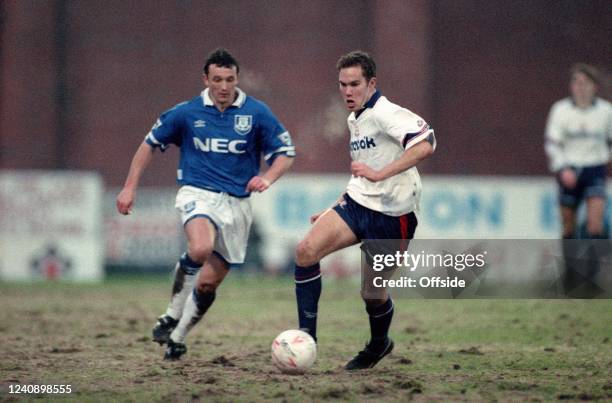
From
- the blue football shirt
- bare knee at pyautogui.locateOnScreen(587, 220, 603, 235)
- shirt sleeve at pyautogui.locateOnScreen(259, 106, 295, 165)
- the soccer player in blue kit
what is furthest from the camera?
bare knee at pyautogui.locateOnScreen(587, 220, 603, 235)

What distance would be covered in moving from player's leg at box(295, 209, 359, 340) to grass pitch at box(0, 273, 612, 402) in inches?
16.2

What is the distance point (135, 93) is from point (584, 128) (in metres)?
12.7

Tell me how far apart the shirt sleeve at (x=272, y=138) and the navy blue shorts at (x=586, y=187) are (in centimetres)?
590

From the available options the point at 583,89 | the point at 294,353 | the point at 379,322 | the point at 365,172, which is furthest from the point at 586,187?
the point at 294,353

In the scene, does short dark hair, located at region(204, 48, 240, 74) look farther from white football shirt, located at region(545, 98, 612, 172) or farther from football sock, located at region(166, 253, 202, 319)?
white football shirt, located at region(545, 98, 612, 172)

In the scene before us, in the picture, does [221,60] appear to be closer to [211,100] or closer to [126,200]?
[211,100]

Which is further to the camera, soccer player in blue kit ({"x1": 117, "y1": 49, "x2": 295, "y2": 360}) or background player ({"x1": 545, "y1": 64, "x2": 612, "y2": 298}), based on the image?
background player ({"x1": 545, "y1": 64, "x2": 612, "y2": 298})

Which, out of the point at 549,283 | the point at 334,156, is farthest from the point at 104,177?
the point at 549,283

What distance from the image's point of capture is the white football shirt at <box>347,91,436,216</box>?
273 inches

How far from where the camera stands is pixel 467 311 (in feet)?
38.6

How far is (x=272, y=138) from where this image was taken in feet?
26.6

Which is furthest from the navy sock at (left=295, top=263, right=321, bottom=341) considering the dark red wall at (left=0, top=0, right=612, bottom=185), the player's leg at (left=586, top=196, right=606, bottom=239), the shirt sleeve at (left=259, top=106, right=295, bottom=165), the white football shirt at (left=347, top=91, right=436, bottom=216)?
the dark red wall at (left=0, top=0, right=612, bottom=185)

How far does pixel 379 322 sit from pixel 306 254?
75 centimetres

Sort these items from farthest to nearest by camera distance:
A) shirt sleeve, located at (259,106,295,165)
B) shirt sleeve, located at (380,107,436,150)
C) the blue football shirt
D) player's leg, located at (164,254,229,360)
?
shirt sleeve, located at (259,106,295,165), the blue football shirt, player's leg, located at (164,254,229,360), shirt sleeve, located at (380,107,436,150)
